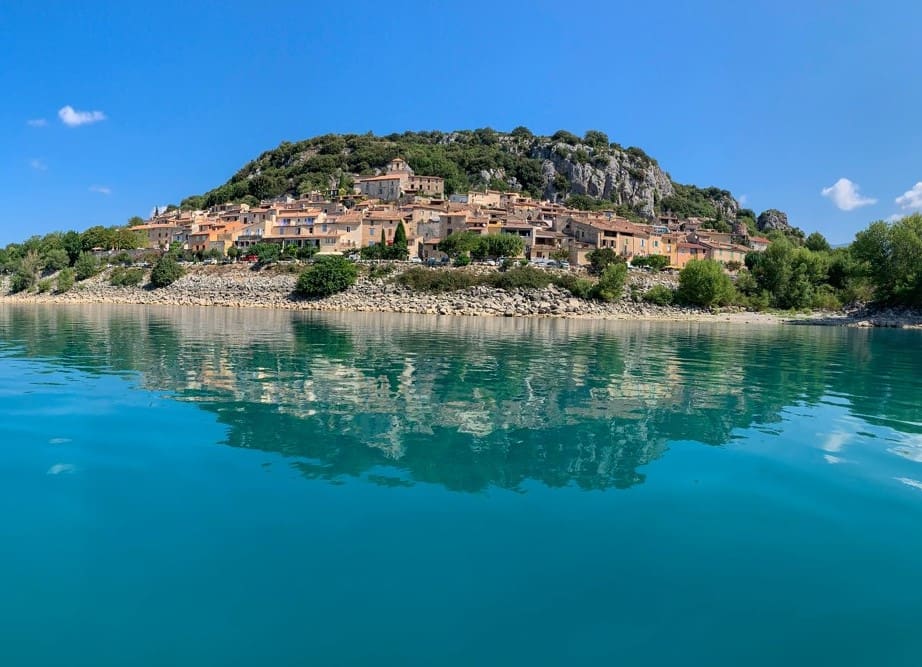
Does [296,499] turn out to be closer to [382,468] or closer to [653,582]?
[382,468]

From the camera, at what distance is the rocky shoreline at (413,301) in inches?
2500

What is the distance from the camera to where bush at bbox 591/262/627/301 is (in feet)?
224

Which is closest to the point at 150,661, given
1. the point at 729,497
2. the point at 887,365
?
the point at 729,497

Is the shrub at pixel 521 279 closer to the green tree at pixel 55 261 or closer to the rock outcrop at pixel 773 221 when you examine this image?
the green tree at pixel 55 261

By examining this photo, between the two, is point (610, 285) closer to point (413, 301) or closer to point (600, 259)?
point (600, 259)

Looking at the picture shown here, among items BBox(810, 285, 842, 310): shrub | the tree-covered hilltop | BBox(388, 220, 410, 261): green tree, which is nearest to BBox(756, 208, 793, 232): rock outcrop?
the tree-covered hilltop

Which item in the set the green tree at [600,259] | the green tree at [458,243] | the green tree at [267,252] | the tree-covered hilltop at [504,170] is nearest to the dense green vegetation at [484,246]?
the green tree at [458,243]

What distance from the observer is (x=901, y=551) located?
7688 mm

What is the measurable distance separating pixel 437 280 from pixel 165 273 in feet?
117

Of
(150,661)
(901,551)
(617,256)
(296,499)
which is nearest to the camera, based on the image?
(150,661)

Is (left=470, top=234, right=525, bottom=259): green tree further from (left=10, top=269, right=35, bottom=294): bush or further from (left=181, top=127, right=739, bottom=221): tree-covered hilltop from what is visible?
(left=10, top=269, right=35, bottom=294): bush

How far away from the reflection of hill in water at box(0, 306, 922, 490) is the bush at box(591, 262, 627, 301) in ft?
100

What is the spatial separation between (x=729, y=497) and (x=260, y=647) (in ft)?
23.2

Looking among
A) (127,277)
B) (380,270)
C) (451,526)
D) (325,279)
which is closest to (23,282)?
(127,277)
